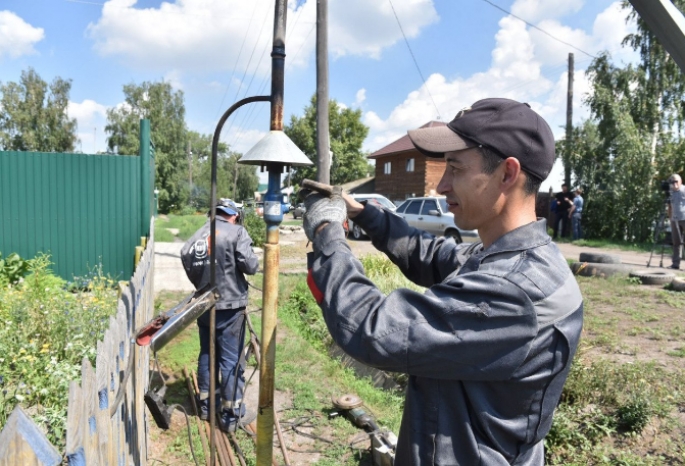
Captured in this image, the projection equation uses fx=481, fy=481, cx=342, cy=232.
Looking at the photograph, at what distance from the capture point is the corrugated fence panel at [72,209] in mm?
6797

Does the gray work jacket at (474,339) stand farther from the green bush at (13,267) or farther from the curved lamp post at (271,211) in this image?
the green bush at (13,267)

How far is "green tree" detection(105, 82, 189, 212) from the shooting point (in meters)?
40.8

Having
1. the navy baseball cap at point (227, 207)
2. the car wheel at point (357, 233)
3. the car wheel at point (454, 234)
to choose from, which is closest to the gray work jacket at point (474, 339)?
the navy baseball cap at point (227, 207)

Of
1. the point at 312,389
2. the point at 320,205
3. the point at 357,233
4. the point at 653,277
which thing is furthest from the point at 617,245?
the point at 320,205

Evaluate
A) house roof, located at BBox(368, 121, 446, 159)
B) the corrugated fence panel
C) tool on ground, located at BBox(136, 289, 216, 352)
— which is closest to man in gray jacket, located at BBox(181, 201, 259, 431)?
tool on ground, located at BBox(136, 289, 216, 352)

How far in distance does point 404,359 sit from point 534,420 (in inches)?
17.1

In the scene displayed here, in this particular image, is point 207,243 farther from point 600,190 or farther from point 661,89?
point 661,89

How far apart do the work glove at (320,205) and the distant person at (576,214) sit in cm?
1743

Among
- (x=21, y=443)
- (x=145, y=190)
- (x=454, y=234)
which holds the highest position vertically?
(x=145, y=190)

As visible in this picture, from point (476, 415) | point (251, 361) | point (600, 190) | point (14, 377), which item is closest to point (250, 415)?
point (251, 361)

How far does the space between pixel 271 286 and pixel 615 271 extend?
30.7ft

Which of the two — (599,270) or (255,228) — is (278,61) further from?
(255,228)

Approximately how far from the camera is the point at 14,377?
361 cm

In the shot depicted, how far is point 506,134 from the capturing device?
1377 millimetres
